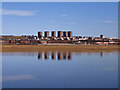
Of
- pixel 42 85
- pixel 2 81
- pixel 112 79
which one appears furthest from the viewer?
pixel 112 79

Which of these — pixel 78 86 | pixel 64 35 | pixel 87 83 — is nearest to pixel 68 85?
pixel 78 86

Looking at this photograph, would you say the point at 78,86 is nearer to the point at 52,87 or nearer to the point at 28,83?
the point at 52,87

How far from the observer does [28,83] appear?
43.1 ft

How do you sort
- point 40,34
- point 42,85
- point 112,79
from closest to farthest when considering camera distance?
1. point 42,85
2. point 112,79
3. point 40,34

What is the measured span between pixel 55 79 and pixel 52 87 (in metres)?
2.25

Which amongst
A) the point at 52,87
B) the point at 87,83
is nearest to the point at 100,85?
the point at 87,83

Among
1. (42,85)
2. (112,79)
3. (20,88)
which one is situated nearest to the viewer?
(20,88)

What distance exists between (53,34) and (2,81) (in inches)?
5734

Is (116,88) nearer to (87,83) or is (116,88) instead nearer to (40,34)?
(87,83)

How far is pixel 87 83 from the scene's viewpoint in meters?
13.3

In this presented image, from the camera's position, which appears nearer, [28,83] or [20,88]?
[20,88]

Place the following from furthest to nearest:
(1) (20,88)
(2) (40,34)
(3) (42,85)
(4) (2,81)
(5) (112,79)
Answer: (2) (40,34), (5) (112,79), (4) (2,81), (3) (42,85), (1) (20,88)

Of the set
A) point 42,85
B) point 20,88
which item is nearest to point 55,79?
point 42,85

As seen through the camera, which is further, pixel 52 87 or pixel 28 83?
pixel 28 83
